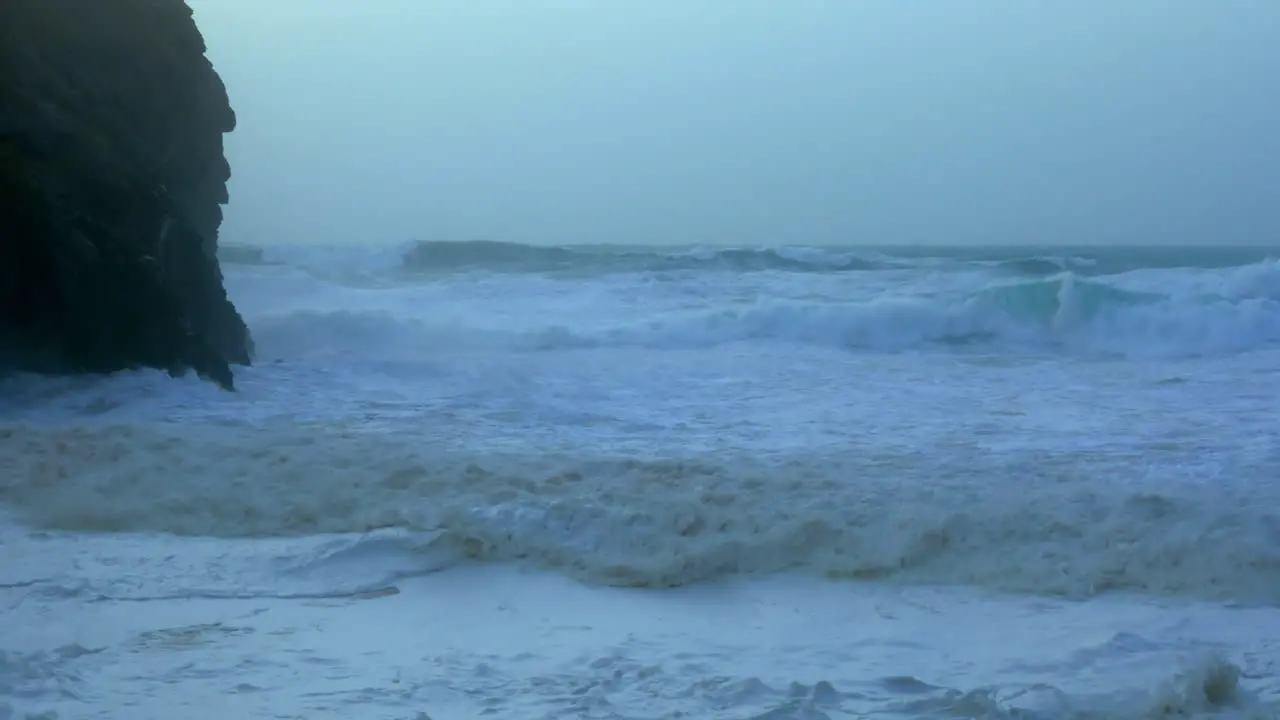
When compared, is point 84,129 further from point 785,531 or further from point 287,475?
point 785,531

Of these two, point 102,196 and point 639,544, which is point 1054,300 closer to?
point 102,196

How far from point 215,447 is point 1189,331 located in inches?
500

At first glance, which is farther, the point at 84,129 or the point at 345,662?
the point at 84,129

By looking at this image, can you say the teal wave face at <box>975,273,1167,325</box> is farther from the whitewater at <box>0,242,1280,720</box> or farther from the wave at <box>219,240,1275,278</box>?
the wave at <box>219,240,1275,278</box>

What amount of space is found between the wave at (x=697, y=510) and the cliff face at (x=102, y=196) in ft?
7.82

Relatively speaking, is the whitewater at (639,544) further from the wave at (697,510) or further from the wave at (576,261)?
the wave at (576,261)

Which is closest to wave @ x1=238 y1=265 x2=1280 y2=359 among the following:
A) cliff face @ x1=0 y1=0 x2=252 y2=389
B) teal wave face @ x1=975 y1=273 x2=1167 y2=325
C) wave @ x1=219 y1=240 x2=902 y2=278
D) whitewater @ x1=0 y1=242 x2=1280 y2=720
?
teal wave face @ x1=975 y1=273 x2=1167 y2=325

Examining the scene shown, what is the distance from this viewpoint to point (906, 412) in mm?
7789

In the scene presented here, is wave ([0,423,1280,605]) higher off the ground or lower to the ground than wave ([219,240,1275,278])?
lower

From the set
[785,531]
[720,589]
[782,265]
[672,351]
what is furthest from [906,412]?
[782,265]

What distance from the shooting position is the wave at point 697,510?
4289mm

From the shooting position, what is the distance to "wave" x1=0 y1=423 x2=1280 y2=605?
4.29 meters

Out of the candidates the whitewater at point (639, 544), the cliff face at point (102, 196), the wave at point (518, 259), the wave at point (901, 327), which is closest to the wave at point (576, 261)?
the wave at point (518, 259)

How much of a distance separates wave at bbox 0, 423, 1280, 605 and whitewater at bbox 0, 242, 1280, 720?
0.8 inches
